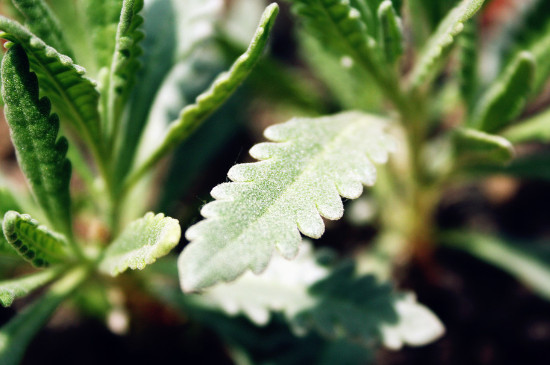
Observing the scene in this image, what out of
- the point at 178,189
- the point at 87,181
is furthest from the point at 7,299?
the point at 178,189

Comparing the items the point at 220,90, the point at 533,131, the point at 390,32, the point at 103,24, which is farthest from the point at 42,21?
the point at 533,131

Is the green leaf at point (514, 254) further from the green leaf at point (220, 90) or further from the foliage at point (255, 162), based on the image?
the green leaf at point (220, 90)

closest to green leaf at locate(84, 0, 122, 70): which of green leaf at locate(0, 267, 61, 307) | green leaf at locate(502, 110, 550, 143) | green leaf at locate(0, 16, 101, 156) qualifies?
green leaf at locate(0, 16, 101, 156)

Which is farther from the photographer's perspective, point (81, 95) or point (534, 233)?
point (534, 233)

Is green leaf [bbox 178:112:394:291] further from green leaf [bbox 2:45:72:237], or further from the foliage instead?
green leaf [bbox 2:45:72:237]

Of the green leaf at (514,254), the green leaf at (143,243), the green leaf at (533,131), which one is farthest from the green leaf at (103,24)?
the green leaf at (514,254)

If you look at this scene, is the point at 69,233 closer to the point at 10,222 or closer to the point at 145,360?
the point at 10,222
